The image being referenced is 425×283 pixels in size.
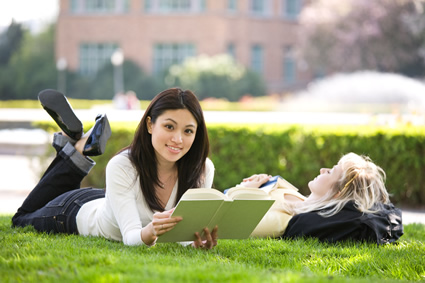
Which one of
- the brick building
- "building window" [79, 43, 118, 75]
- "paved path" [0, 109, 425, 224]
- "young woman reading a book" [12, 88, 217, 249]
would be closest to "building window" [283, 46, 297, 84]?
the brick building

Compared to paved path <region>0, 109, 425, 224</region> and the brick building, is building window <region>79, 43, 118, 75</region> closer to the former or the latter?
the brick building

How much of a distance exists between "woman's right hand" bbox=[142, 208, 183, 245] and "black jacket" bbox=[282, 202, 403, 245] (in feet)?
5.12

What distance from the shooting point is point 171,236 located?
3934 millimetres

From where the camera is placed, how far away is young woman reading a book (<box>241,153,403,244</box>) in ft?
16.3

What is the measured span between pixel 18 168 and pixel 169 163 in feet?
29.5

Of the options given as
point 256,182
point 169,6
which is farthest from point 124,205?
point 169,6

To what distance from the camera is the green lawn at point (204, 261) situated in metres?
3.26

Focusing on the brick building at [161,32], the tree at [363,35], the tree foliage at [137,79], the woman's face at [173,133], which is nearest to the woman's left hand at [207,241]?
the woman's face at [173,133]

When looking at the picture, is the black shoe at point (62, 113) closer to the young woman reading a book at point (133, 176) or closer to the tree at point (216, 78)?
the young woman reading a book at point (133, 176)

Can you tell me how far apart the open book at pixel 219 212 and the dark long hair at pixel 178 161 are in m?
0.44

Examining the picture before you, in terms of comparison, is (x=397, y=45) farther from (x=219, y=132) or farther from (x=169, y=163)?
(x=169, y=163)

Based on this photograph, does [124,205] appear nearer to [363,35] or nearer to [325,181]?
[325,181]

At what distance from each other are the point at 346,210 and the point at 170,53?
35.8 meters

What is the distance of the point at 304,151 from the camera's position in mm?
9016
